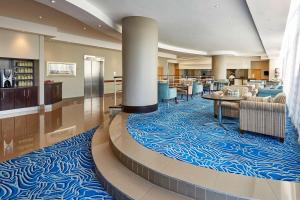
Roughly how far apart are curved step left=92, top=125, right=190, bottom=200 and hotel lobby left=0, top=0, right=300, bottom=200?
2 cm

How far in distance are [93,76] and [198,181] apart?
1175cm

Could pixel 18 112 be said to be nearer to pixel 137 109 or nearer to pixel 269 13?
pixel 137 109

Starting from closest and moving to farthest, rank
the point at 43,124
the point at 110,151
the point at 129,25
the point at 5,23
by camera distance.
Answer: the point at 110,151 < the point at 43,124 < the point at 129,25 < the point at 5,23

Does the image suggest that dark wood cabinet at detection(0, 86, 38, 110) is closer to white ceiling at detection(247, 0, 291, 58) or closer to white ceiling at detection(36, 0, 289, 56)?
white ceiling at detection(36, 0, 289, 56)

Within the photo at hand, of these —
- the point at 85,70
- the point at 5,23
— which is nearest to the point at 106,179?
the point at 5,23

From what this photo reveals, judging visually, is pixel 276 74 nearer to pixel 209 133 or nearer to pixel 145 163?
pixel 209 133

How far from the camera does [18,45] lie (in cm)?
811

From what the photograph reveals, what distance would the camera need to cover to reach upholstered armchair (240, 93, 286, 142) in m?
4.05

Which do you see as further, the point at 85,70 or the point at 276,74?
the point at 276,74

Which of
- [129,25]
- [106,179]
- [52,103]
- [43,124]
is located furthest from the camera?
[52,103]

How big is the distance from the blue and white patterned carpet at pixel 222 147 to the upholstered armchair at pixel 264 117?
0.18 m

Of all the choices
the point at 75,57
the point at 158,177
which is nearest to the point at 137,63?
the point at 158,177

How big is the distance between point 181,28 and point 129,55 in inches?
→ 121

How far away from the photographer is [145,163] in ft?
9.81
